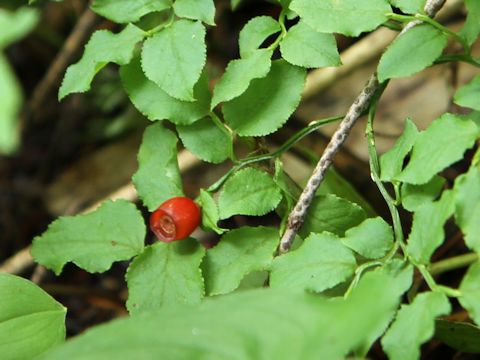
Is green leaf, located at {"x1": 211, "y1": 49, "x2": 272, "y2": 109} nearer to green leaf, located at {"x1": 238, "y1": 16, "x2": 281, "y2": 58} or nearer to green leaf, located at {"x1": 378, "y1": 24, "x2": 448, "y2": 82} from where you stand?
green leaf, located at {"x1": 238, "y1": 16, "x2": 281, "y2": 58}

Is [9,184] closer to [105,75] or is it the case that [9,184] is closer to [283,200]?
[105,75]

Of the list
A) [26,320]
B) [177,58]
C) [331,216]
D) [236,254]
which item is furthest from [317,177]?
[26,320]

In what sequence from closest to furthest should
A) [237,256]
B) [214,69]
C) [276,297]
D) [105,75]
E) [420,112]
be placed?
[276,297] < [237,256] < [420,112] < [214,69] < [105,75]

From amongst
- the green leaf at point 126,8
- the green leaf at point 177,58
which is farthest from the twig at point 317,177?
the green leaf at point 126,8

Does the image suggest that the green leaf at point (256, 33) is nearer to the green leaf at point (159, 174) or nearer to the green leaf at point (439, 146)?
the green leaf at point (159, 174)

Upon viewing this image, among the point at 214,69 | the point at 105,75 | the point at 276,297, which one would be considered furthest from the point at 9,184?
the point at 276,297

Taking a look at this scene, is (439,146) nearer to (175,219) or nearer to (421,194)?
(421,194)
